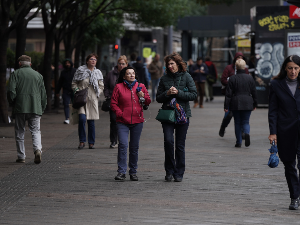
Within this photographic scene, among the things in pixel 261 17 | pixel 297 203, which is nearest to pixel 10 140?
pixel 297 203

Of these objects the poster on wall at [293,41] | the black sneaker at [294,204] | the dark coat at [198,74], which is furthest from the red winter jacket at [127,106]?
the dark coat at [198,74]

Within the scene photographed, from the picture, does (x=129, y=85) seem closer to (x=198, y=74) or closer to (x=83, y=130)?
(x=83, y=130)

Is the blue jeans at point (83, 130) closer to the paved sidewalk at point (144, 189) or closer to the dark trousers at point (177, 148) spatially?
the paved sidewalk at point (144, 189)

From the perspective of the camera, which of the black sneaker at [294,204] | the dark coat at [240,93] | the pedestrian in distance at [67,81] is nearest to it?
the black sneaker at [294,204]

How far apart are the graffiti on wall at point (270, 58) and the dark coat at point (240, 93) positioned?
34.1 feet

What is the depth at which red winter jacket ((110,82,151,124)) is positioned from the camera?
8.01m

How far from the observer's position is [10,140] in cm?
1236

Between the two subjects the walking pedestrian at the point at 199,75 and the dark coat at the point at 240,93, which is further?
the walking pedestrian at the point at 199,75

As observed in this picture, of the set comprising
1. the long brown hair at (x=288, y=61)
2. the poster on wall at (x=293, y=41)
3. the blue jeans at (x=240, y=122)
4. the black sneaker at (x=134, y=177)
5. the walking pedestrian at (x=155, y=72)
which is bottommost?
the black sneaker at (x=134, y=177)

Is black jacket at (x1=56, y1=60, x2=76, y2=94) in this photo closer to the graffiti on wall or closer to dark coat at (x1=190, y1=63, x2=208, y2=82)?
dark coat at (x1=190, y1=63, x2=208, y2=82)

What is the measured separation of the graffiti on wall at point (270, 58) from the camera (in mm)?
21656

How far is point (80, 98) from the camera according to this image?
36.4ft

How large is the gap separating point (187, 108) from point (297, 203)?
2223 mm

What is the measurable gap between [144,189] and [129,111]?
3.94 feet
